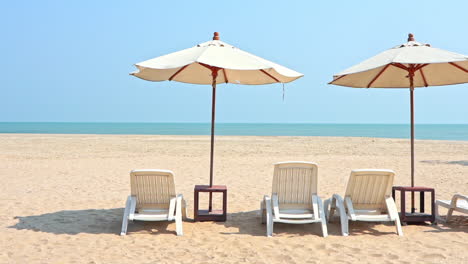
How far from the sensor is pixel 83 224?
5.24 m

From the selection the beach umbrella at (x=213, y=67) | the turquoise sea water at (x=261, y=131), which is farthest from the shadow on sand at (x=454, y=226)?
the turquoise sea water at (x=261, y=131)

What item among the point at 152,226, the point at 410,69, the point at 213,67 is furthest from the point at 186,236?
the point at 410,69

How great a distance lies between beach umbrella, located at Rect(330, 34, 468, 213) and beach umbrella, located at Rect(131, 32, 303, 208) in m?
0.95

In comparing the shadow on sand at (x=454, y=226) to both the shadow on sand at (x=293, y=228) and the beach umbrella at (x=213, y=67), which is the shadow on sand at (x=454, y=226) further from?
the beach umbrella at (x=213, y=67)

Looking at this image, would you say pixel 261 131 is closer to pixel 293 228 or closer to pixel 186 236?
pixel 293 228

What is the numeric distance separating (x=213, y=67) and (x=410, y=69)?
8.78 feet

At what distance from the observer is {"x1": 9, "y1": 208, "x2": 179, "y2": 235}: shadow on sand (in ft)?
16.2

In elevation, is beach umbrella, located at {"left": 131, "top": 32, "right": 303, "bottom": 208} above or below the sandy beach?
above

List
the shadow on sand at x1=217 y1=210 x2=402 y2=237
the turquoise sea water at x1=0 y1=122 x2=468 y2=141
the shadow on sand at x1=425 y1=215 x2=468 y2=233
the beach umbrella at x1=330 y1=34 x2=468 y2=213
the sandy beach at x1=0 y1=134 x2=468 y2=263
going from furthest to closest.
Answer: the turquoise sea water at x1=0 y1=122 x2=468 y2=141, the shadow on sand at x1=425 y1=215 x2=468 y2=233, the shadow on sand at x1=217 y1=210 x2=402 y2=237, the beach umbrella at x1=330 y1=34 x2=468 y2=213, the sandy beach at x1=0 y1=134 x2=468 y2=263

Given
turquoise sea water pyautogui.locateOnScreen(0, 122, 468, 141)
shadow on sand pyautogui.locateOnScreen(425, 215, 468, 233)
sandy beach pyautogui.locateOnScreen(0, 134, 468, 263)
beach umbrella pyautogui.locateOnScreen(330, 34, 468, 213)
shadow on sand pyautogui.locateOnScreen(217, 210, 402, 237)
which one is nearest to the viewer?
sandy beach pyautogui.locateOnScreen(0, 134, 468, 263)

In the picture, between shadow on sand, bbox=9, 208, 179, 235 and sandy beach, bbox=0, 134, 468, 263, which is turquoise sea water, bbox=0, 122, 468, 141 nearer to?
sandy beach, bbox=0, 134, 468, 263

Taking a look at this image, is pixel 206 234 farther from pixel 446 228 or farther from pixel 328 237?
pixel 446 228

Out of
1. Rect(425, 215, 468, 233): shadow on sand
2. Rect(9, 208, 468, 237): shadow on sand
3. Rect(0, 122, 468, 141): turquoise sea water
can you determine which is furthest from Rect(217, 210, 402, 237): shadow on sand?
Rect(0, 122, 468, 141): turquoise sea water

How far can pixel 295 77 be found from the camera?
5367mm
